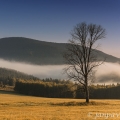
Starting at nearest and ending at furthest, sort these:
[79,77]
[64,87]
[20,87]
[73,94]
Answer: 1. [79,77]
2. [73,94]
3. [64,87]
4. [20,87]

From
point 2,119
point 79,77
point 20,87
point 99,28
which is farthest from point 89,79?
point 20,87

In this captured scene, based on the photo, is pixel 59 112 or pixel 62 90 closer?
pixel 59 112

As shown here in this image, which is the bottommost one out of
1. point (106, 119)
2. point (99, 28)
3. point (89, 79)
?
point (106, 119)

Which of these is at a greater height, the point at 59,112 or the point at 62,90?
the point at 62,90

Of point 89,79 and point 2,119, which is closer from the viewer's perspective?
point 2,119

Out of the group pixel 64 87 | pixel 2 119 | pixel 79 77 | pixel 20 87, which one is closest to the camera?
pixel 2 119

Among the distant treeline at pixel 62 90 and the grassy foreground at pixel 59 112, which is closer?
the grassy foreground at pixel 59 112

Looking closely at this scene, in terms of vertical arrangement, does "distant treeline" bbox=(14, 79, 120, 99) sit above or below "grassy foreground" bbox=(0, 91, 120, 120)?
above

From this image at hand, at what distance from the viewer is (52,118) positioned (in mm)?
20969

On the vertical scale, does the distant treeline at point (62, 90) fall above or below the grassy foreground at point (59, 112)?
above

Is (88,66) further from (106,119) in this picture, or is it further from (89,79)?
(106,119)

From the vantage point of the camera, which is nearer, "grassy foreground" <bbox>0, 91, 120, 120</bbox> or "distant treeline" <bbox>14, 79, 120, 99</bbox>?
"grassy foreground" <bbox>0, 91, 120, 120</bbox>

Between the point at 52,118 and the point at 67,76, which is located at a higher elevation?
the point at 67,76

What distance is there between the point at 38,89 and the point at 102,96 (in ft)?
118
